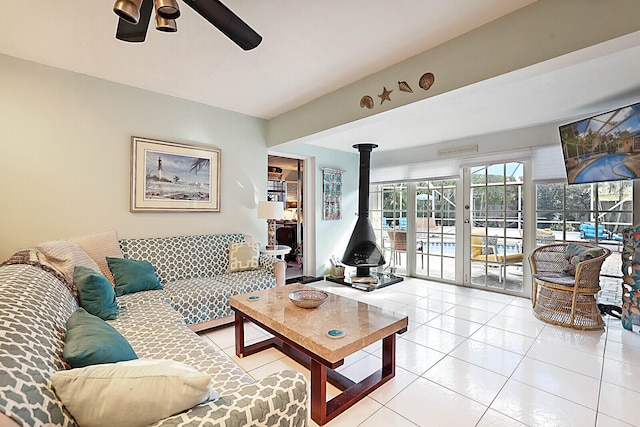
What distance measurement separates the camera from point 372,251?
184 inches

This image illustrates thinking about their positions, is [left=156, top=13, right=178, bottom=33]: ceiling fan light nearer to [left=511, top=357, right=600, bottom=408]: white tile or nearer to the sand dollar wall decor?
the sand dollar wall decor

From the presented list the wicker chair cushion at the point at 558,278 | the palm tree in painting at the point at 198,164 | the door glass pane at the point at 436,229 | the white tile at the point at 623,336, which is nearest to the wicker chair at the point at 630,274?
the white tile at the point at 623,336

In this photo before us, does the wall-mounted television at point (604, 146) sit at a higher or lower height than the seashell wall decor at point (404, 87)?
lower

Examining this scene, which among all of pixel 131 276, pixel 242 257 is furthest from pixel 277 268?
pixel 131 276

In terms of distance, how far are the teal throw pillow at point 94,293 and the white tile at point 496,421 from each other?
2.39m

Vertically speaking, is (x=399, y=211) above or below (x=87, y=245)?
above

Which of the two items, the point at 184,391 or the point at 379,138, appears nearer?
the point at 184,391

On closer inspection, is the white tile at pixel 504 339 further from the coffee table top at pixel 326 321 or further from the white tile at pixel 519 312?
the coffee table top at pixel 326 321

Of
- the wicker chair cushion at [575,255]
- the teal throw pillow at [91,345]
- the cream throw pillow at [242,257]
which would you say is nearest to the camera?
the teal throw pillow at [91,345]

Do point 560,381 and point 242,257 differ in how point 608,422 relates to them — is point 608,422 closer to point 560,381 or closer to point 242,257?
point 560,381

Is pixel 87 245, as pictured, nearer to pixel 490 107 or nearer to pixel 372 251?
pixel 372 251

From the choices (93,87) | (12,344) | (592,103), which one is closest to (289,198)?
(93,87)

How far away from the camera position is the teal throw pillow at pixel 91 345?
0.96 m

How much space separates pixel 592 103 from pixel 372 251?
3123 mm
